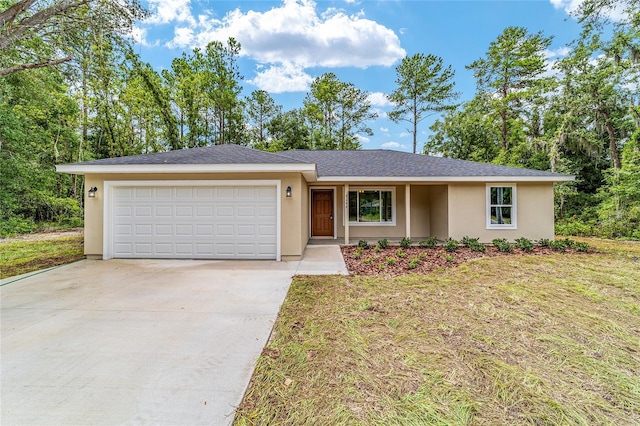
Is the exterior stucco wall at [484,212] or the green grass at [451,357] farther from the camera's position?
the exterior stucco wall at [484,212]

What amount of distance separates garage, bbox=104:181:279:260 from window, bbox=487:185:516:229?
7.36 m

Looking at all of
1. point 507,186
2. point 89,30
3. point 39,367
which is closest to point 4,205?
point 89,30

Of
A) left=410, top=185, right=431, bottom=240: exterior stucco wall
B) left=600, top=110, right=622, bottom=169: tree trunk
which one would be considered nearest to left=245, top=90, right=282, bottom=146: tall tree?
left=410, top=185, right=431, bottom=240: exterior stucco wall

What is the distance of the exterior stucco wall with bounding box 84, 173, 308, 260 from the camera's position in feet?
23.6

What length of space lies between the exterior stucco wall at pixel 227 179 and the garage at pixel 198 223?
0.19 metres

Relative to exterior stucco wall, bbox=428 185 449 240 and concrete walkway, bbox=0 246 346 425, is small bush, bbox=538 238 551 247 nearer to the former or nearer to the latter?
exterior stucco wall, bbox=428 185 449 240

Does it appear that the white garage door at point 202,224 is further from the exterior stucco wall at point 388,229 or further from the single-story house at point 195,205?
the exterior stucco wall at point 388,229

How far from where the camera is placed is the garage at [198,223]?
23.8 feet

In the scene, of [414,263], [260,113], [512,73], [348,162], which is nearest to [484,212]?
[414,263]

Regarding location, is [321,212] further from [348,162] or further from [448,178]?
[448,178]

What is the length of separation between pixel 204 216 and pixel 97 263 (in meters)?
2.78

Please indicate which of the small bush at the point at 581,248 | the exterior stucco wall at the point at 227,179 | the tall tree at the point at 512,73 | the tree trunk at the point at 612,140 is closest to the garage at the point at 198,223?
the exterior stucco wall at the point at 227,179

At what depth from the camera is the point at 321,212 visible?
11.2m

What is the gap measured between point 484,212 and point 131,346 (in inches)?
398
